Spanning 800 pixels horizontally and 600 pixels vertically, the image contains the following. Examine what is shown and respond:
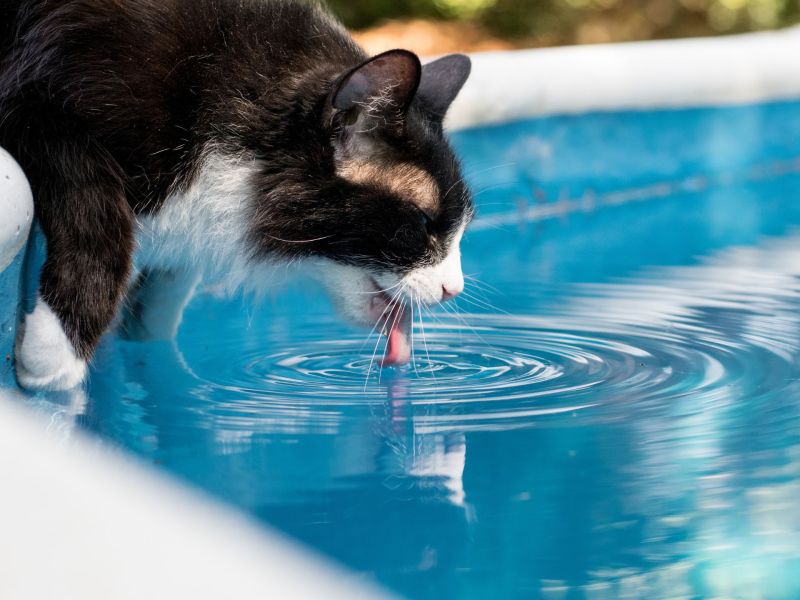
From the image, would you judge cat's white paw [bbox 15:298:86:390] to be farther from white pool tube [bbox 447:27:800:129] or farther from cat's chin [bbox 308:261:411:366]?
white pool tube [bbox 447:27:800:129]

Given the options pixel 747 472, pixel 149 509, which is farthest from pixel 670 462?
pixel 149 509

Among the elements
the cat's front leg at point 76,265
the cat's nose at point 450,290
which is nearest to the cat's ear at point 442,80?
the cat's nose at point 450,290

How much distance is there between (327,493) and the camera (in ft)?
5.80

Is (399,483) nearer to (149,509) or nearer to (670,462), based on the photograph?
(670,462)

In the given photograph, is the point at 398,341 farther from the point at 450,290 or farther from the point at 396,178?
the point at 396,178

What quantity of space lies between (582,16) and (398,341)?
→ 24.2ft

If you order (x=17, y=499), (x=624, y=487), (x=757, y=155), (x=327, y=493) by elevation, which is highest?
(x=17, y=499)

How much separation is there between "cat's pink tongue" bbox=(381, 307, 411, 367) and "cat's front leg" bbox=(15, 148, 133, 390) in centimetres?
55

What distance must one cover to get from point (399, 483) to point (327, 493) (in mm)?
118

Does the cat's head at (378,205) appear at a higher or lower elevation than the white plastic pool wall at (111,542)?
lower

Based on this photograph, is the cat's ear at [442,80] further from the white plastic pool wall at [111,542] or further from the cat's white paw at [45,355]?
the white plastic pool wall at [111,542]

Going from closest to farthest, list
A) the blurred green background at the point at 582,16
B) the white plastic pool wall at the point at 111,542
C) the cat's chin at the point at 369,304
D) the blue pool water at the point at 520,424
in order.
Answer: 1. the white plastic pool wall at the point at 111,542
2. the blue pool water at the point at 520,424
3. the cat's chin at the point at 369,304
4. the blurred green background at the point at 582,16

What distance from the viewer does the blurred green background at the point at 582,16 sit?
8477mm

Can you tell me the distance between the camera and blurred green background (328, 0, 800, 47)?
27.8ft
